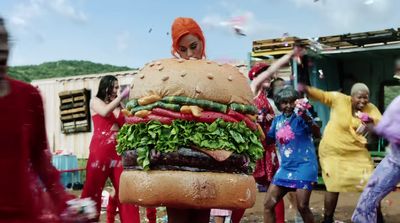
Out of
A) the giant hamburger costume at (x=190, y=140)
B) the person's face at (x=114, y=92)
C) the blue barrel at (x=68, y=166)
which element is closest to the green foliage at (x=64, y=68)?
the blue barrel at (x=68, y=166)

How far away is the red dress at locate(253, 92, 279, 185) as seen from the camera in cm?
682

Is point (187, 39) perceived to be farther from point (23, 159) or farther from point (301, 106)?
point (23, 159)

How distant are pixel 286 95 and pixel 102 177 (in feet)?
7.15

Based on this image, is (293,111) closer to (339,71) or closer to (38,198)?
(38,198)

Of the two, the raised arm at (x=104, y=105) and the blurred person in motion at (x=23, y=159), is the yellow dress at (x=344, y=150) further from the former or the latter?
the blurred person in motion at (x=23, y=159)

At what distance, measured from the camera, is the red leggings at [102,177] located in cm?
591

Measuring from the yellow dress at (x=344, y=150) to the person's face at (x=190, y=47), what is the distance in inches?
102

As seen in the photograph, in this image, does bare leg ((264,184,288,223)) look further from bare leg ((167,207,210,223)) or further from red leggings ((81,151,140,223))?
bare leg ((167,207,210,223))

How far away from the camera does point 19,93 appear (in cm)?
271

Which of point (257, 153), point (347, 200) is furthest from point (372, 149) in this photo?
point (257, 153)

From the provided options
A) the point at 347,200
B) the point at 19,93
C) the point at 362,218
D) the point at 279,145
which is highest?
the point at 19,93

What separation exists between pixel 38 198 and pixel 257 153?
6.55 ft

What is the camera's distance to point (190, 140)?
4.04 metres

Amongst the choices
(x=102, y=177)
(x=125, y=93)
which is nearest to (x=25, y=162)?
(x=125, y=93)
